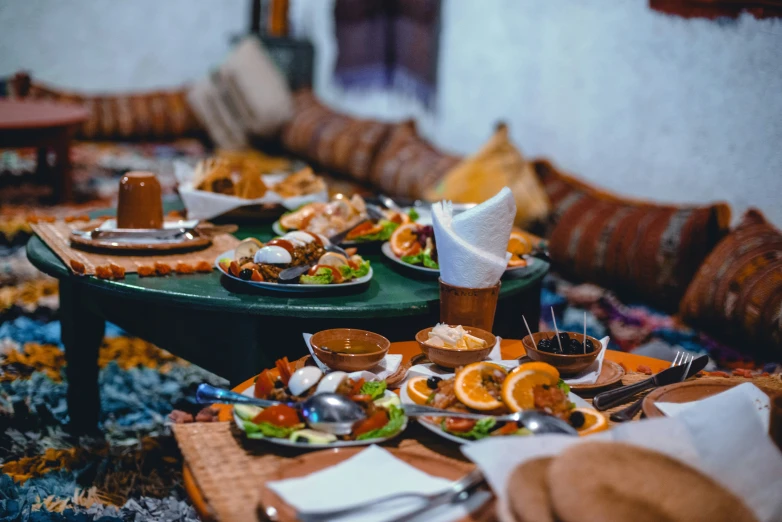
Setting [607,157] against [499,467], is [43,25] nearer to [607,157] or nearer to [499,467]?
[607,157]

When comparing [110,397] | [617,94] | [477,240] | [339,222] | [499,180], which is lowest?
[110,397]

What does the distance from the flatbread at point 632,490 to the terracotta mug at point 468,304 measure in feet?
1.99

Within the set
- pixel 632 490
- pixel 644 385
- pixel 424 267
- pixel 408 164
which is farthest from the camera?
pixel 408 164

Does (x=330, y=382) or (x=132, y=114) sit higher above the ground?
(x=330, y=382)

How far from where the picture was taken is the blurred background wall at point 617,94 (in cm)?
283

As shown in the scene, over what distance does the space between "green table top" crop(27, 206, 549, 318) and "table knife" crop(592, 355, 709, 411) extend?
1.55 feet

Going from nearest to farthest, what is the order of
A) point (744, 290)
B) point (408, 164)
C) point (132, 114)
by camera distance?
point (744, 290), point (408, 164), point (132, 114)

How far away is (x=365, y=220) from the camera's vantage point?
2131 mm

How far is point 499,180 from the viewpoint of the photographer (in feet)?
11.6

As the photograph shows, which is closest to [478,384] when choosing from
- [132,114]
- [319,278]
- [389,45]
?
[319,278]

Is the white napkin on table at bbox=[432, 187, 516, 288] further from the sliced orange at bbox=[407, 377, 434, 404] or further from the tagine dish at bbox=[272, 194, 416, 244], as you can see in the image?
the tagine dish at bbox=[272, 194, 416, 244]

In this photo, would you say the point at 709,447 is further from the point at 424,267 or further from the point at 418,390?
the point at 424,267

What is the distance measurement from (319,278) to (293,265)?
3.3 inches

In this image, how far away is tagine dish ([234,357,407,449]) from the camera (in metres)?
1.10
